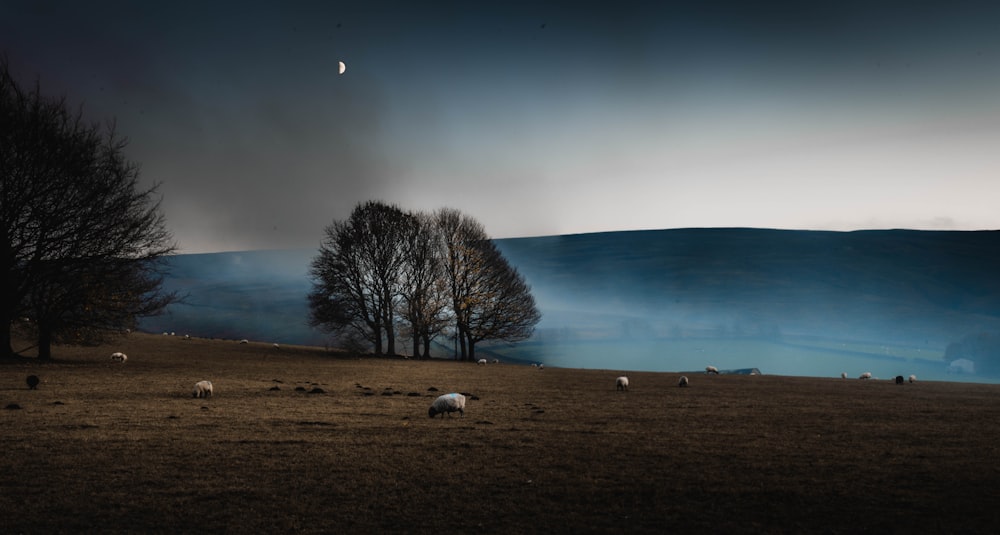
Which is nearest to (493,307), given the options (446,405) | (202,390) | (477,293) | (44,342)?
(477,293)

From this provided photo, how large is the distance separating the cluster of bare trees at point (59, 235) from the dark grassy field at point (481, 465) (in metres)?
10.7

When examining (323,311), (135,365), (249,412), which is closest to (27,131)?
(135,365)

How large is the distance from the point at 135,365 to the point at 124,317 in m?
3.25

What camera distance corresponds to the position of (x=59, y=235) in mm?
36125

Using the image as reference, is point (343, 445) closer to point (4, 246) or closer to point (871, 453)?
point (871, 453)

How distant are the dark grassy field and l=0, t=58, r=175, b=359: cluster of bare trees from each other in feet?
35.0

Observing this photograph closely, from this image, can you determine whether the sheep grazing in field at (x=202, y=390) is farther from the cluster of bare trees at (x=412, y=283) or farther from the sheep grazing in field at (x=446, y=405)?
the cluster of bare trees at (x=412, y=283)

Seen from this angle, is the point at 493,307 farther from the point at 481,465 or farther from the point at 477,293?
the point at 481,465

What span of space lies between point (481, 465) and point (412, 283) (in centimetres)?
5498

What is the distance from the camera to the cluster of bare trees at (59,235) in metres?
35.3

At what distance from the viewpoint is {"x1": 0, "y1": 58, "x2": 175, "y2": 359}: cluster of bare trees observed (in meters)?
35.3

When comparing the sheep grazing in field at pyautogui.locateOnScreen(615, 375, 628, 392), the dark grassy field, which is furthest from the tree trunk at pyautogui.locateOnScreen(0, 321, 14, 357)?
the sheep grazing in field at pyautogui.locateOnScreen(615, 375, 628, 392)

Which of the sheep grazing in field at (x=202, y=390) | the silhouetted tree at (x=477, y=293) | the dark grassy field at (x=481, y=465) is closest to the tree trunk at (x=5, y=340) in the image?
the dark grassy field at (x=481, y=465)

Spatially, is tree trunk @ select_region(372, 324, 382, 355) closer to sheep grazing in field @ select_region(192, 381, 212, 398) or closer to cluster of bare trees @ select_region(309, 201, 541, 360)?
cluster of bare trees @ select_region(309, 201, 541, 360)
